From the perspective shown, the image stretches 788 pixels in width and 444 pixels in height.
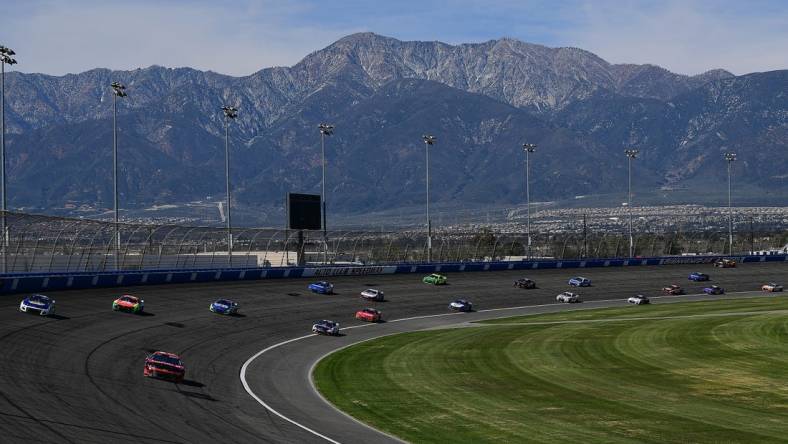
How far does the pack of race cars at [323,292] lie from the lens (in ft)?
153

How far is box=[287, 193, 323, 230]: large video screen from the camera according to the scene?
106 meters

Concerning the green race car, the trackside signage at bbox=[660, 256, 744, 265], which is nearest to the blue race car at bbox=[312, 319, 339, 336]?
the green race car

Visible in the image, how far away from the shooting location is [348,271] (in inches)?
3898

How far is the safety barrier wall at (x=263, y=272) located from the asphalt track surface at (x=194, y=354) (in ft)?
4.99

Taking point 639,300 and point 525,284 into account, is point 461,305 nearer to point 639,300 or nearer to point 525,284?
point 525,284

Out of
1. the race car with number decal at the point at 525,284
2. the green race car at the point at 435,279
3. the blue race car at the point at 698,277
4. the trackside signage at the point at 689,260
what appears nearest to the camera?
the green race car at the point at 435,279

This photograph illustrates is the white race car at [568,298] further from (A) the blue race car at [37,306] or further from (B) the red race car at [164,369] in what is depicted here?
(B) the red race car at [164,369]

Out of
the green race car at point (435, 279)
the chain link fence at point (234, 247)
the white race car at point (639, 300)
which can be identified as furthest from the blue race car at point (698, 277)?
the green race car at point (435, 279)

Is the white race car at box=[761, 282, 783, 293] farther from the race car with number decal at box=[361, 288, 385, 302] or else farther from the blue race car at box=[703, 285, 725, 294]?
the race car with number decal at box=[361, 288, 385, 302]

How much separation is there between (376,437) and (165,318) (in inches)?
1219

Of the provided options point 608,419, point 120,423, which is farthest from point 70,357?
point 608,419

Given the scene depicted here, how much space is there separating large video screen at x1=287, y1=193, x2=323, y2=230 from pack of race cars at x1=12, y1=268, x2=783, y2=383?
14.2 metres

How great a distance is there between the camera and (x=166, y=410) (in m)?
39.6

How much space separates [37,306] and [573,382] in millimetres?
28696
